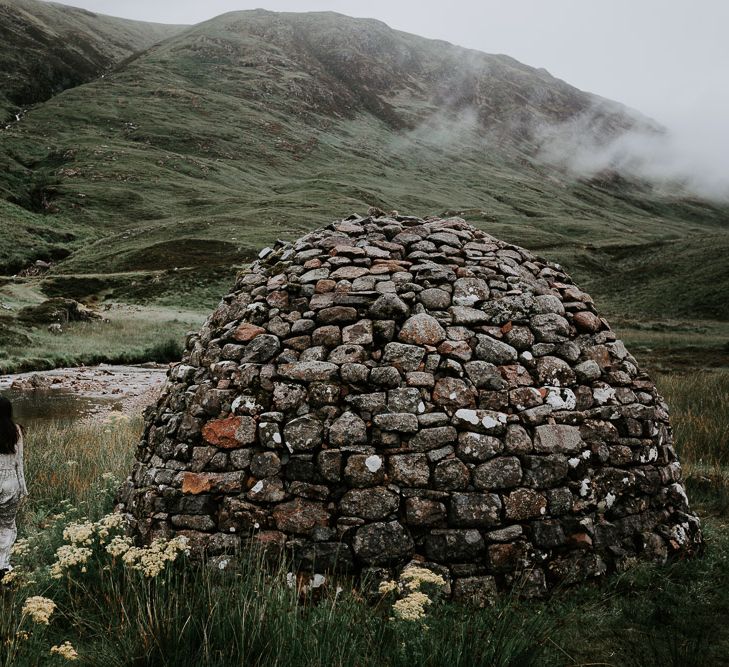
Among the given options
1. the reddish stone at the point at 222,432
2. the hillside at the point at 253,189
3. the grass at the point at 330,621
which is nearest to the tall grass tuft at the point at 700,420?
the grass at the point at 330,621

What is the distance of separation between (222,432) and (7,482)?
1.70 meters

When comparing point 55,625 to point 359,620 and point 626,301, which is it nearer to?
point 359,620

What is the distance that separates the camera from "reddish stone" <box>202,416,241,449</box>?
4.84 metres

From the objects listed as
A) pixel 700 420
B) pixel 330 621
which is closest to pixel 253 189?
pixel 700 420

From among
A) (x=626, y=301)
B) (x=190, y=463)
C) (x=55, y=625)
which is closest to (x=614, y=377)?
(x=190, y=463)

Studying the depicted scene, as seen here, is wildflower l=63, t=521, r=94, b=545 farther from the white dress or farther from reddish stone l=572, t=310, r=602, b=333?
reddish stone l=572, t=310, r=602, b=333

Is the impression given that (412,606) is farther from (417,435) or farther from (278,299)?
(278,299)

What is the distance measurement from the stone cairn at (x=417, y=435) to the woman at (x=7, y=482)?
39.1 inches

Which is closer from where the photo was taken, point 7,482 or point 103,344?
point 7,482

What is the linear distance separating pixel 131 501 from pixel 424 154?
16962cm

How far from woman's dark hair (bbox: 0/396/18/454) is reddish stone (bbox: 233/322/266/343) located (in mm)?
1966

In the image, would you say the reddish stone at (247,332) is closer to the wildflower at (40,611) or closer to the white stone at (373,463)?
the white stone at (373,463)

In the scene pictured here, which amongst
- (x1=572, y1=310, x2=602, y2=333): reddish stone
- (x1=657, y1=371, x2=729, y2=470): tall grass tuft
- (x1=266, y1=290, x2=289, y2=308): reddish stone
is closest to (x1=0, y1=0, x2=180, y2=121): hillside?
(x1=657, y1=371, x2=729, y2=470): tall grass tuft

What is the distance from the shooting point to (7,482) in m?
4.42
